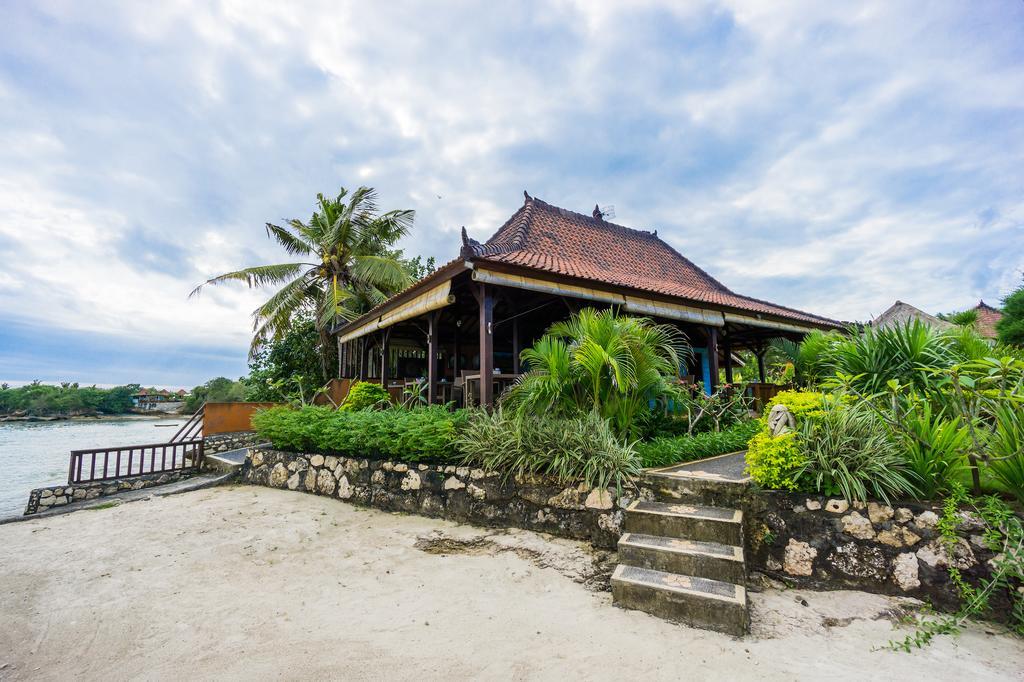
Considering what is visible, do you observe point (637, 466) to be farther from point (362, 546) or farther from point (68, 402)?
point (68, 402)

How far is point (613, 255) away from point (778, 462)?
7860mm

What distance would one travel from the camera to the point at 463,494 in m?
4.64

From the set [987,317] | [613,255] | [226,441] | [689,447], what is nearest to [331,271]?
[226,441]

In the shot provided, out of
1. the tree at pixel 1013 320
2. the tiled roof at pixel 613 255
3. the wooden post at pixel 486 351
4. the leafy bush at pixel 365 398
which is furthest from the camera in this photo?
the tree at pixel 1013 320

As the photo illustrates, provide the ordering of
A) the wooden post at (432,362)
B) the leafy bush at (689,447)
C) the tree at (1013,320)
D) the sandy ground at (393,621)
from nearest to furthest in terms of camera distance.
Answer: the sandy ground at (393,621) < the leafy bush at (689,447) < the wooden post at (432,362) < the tree at (1013,320)

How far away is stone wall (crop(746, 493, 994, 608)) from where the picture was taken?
261 centimetres

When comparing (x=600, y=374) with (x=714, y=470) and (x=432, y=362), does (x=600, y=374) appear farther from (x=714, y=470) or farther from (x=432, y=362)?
(x=432, y=362)

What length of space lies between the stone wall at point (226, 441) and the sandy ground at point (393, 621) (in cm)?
631

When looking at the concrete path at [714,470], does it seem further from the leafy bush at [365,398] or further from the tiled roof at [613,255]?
the leafy bush at [365,398]

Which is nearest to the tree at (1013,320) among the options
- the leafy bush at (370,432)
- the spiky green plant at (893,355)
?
the spiky green plant at (893,355)

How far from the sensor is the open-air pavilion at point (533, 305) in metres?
6.00

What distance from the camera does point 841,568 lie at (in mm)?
2898

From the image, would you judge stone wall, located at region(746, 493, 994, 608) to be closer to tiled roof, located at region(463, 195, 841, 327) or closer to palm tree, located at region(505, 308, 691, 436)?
palm tree, located at region(505, 308, 691, 436)

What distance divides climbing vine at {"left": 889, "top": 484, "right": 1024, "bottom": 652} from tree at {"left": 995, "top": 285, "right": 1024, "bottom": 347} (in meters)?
13.0
